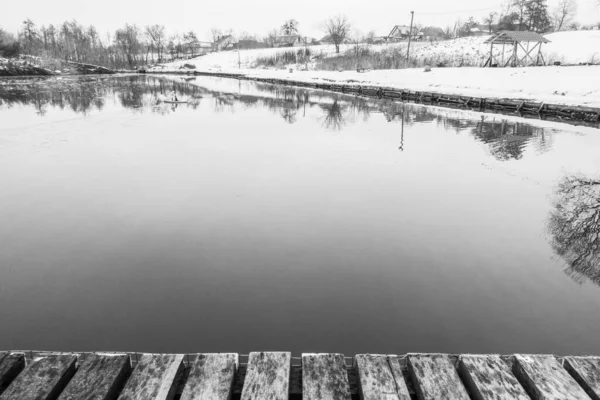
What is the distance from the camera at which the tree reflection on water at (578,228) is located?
20.5 ft

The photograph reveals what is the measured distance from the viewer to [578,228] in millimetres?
7742

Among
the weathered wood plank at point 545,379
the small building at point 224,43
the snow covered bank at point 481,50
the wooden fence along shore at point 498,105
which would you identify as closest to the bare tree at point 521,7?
the snow covered bank at point 481,50

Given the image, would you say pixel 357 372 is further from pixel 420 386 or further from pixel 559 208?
pixel 559 208

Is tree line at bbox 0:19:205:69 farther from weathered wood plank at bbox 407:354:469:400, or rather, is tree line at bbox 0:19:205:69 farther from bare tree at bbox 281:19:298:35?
weathered wood plank at bbox 407:354:469:400

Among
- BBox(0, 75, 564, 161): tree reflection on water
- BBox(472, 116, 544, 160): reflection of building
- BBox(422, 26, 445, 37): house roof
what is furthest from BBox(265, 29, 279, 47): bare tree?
BBox(472, 116, 544, 160): reflection of building

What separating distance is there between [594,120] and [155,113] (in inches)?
1049

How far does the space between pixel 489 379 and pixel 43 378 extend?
308cm

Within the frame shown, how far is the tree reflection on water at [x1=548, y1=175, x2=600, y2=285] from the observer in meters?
6.25

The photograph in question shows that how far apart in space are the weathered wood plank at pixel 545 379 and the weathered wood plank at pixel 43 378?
127 inches

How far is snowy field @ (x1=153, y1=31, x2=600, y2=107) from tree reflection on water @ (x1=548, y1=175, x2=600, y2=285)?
734 inches

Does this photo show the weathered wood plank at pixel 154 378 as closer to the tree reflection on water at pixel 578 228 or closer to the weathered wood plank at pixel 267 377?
the weathered wood plank at pixel 267 377

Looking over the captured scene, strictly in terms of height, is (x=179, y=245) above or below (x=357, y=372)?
below

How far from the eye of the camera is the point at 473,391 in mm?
2668

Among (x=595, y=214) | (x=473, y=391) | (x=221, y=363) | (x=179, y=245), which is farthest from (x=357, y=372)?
(x=595, y=214)
